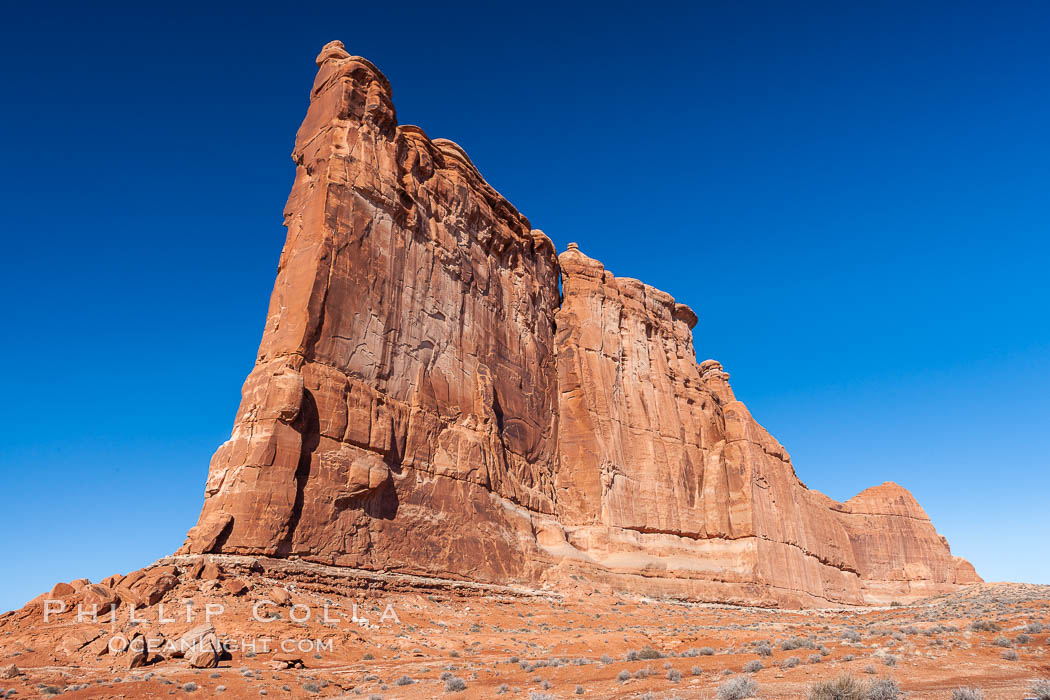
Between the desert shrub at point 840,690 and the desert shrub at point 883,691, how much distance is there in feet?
0.26

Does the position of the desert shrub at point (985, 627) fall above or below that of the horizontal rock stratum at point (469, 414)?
below

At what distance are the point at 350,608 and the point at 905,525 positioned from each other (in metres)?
72.1

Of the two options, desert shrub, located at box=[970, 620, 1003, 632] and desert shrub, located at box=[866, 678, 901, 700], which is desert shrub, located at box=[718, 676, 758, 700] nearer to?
desert shrub, located at box=[866, 678, 901, 700]

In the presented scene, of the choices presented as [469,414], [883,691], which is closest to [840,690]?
[883,691]

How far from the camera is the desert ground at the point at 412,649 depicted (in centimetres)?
1171

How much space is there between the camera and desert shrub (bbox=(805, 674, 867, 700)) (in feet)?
28.3

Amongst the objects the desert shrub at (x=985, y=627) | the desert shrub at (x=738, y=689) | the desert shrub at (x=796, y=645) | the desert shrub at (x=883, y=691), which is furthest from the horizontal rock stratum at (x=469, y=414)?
the desert shrub at (x=985, y=627)

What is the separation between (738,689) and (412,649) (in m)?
12.5

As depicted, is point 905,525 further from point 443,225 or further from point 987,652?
point 987,652

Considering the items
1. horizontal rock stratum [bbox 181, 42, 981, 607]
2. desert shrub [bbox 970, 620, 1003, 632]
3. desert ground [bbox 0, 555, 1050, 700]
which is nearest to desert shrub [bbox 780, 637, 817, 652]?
desert ground [bbox 0, 555, 1050, 700]

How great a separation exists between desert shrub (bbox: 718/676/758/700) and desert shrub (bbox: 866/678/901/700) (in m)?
1.64

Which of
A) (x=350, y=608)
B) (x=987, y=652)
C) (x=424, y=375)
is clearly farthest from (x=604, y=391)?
(x=987, y=652)

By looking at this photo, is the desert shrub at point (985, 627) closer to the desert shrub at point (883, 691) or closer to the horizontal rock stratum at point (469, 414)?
the desert shrub at point (883, 691)

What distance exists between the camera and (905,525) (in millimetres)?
76688
